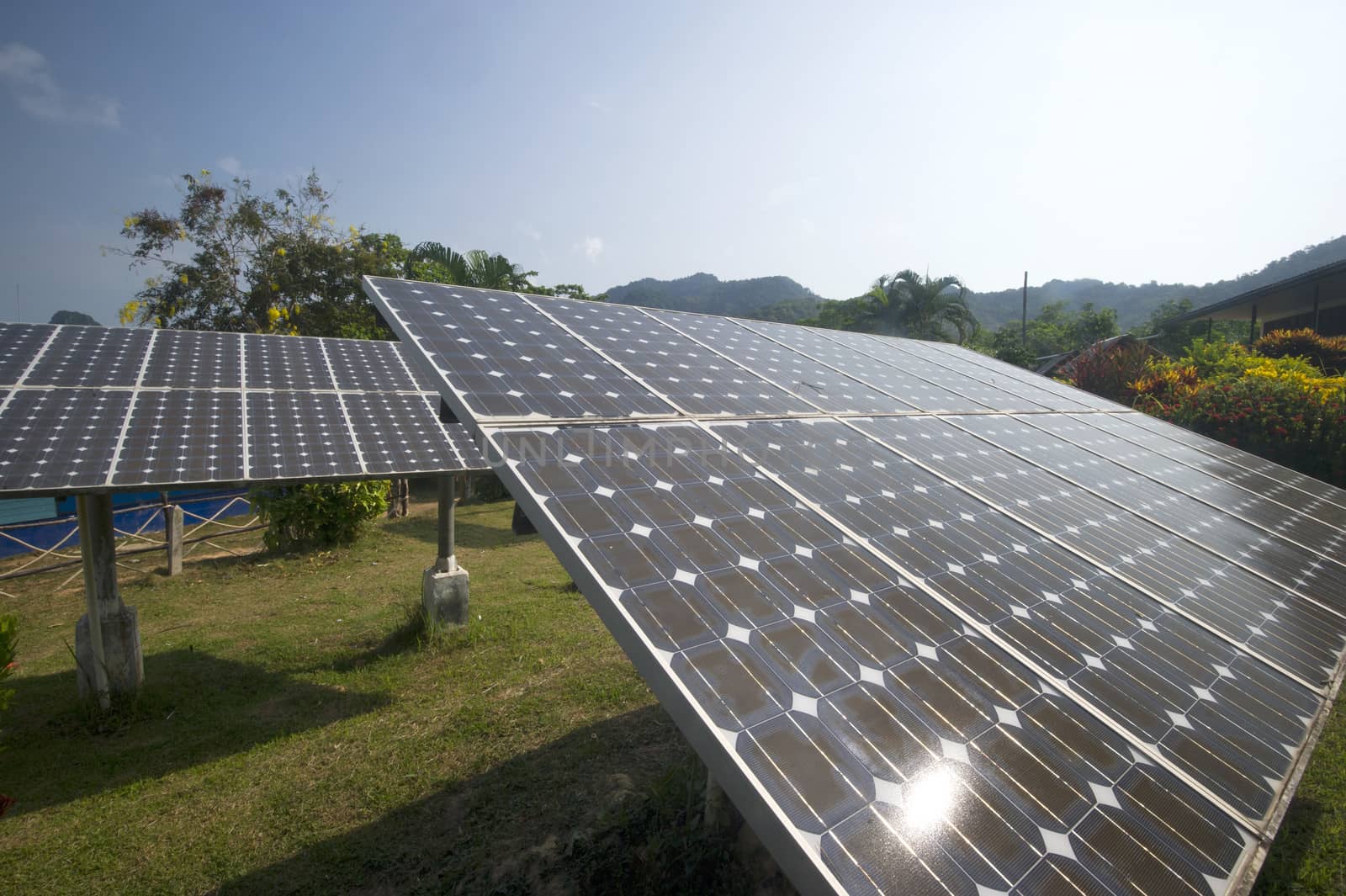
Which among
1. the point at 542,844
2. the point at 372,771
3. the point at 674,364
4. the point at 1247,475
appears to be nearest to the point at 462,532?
the point at 372,771

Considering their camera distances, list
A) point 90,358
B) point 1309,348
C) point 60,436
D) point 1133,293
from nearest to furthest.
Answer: point 60,436 < point 90,358 < point 1309,348 < point 1133,293

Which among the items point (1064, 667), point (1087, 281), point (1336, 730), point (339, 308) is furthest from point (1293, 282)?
point (1087, 281)

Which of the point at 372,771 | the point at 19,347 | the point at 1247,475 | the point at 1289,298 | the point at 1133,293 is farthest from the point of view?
the point at 1133,293

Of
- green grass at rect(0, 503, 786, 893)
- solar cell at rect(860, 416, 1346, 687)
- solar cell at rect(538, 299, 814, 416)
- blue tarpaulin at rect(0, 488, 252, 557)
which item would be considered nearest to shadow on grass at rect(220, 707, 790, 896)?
green grass at rect(0, 503, 786, 893)

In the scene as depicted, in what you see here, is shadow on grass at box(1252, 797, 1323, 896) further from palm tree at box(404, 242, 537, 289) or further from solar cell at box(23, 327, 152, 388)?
palm tree at box(404, 242, 537, 289)

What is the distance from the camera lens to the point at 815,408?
640cm

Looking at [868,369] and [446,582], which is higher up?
[868,369]

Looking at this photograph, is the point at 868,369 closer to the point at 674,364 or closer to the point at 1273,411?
the point at 674,364

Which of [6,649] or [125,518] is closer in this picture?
[6,649]

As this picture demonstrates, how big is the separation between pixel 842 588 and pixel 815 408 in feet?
10.4

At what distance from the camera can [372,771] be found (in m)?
6.66

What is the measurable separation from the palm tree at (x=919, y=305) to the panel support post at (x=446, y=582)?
123 feet

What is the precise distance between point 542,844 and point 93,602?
20.2ft

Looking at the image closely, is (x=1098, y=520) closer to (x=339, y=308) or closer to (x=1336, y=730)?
(x=1336, y=730)
